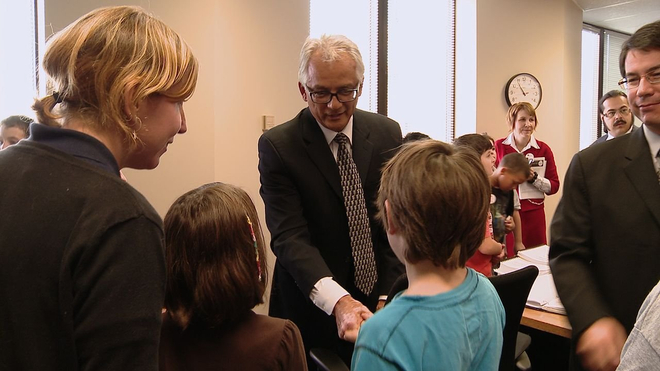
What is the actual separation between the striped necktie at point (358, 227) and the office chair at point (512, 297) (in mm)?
480

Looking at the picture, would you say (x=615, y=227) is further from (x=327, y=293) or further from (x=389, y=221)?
(x=327, y=293)

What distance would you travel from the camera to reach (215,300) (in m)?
1.05

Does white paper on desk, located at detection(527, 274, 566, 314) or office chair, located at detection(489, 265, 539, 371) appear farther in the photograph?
white paper on desk, located at detection(527, 274, 566, 314)

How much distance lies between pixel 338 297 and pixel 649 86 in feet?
3.43

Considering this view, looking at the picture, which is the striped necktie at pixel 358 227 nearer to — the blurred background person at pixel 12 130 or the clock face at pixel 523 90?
the blurred background person at pixel 12 130

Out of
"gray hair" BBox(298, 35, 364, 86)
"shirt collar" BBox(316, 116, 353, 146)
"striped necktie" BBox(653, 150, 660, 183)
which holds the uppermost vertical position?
"gray hair" BBox(298, 35, 364, 86)

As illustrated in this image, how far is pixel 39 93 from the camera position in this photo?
0.87 meters

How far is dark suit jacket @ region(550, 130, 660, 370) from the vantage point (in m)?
1.35

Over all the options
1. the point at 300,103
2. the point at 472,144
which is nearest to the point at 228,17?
the point at 300,103

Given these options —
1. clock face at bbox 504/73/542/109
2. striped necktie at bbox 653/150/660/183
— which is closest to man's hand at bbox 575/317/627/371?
striped necktie at bbox 653/150/660/183

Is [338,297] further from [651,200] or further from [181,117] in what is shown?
[651,200]

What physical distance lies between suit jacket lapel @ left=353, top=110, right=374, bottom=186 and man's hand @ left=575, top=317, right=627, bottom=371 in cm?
86

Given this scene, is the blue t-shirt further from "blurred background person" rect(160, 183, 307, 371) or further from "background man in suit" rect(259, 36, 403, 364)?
"background man in suit" rect(259, 36, 403, 364)

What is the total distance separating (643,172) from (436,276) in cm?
78
